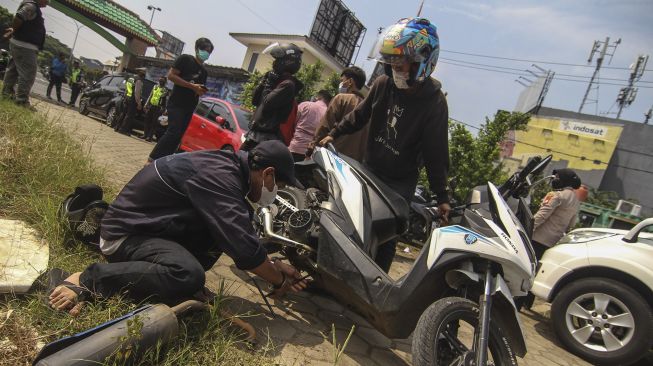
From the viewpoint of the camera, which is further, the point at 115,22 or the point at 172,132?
the point at 115,22

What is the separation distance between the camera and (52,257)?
7.77 ft

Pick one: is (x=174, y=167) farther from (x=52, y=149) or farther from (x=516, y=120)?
(x=516, y=120)

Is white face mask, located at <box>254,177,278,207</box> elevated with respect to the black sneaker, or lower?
elevated

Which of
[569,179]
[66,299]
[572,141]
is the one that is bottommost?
[66,299]

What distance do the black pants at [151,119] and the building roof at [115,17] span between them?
12.9 m

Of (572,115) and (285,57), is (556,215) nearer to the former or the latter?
(285,57)

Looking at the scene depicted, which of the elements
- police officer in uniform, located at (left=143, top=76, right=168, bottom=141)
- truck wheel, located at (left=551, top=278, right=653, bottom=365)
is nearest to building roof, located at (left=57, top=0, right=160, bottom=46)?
police officer in uniform, located at (left=143, top=76, right=168, bottom=141)

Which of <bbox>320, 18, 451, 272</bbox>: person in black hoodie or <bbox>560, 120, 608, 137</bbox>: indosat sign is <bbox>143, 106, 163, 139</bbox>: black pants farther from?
<bbox>560, 120, 608, 137</bbox>: indosat sign

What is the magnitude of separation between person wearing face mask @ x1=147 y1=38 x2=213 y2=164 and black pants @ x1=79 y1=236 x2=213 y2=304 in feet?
9.01

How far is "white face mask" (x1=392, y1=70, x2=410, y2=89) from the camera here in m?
2.73

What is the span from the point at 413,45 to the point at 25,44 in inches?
214

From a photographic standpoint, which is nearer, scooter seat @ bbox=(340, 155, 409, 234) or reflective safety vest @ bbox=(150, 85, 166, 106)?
scooter seat @ bbox=(340, 155, 409, 234)

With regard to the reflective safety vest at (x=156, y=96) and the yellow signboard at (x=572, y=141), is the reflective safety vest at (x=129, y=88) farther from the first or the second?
the yellow signboard at (x=572, y=141)

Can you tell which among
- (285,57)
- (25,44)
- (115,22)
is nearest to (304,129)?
(285,57)
